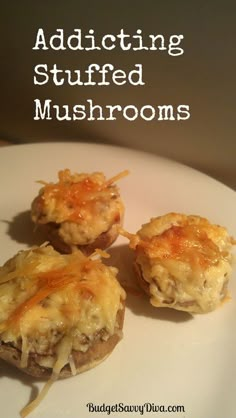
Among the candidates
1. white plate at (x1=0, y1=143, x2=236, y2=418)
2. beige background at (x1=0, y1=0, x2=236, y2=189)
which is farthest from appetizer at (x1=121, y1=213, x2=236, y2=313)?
beige background at (x1=0, y1=0, x2=236, y2=189)

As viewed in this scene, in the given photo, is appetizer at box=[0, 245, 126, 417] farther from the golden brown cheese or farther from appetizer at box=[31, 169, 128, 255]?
appetizer at box=[31, 169, 128, 255]

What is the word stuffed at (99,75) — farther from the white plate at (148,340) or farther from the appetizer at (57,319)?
the appetizer at (57,319)

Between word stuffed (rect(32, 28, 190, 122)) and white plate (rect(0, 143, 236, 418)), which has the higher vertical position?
word stuffed (rect(32, 28, 190, 122))

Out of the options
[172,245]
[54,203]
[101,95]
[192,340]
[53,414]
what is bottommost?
[53,414]

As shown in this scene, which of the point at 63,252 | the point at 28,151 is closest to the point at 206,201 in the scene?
the point at 63,252

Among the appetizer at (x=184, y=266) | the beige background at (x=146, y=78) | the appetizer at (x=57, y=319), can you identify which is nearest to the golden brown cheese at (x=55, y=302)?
the appetizer at (x=57, y=319)

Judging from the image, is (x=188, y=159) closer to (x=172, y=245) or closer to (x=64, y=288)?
(x=172, y=245)

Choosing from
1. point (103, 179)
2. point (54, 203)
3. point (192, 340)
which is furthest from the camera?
point (103, 179)
